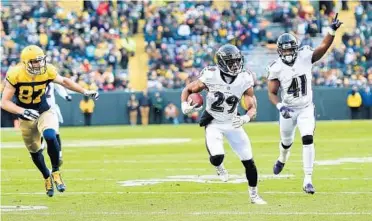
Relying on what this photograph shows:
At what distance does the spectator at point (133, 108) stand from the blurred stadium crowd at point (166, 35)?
971mm

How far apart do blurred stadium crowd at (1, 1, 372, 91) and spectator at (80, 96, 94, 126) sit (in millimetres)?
589

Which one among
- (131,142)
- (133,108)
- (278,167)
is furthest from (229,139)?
(133,108)

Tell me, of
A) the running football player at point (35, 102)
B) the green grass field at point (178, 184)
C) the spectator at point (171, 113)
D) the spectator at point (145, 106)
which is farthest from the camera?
the spectator at point (171, 113)

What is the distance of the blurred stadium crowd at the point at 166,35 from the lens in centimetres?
2986

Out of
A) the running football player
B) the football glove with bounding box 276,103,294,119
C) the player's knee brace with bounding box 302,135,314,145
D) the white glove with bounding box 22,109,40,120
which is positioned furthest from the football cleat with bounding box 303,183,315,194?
the white glove with bounding box 22,109,40,120

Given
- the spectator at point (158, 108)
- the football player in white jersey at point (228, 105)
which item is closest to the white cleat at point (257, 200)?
the football player in white jersey at point (228, 105)

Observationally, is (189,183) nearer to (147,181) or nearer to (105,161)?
(147,181)

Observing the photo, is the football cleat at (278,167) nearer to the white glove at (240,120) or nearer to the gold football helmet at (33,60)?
the white glove at (240,120)

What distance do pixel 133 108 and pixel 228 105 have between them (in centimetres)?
1891

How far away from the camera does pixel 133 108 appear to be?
28875 millimetres

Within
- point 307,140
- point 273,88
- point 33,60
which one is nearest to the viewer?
point 33,60

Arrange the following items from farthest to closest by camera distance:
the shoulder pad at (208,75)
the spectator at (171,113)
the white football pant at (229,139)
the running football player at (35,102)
Answer: the spectator at (171,113)
the running football player at (35,102)
the shoulder pad at (208,75)
the white football pant at (229,139)

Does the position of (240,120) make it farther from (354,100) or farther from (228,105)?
(354,100)

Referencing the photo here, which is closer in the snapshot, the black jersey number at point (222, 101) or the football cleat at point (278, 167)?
the black jersey number at point (222, 101)
